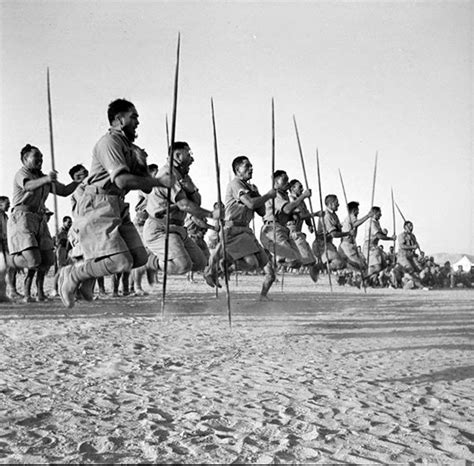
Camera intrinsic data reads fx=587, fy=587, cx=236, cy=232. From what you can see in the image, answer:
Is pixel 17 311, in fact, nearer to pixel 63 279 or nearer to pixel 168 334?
pixel 63 279

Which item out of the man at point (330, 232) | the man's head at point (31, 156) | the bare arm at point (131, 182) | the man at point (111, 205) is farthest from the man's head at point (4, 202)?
the man at point (330, 232)

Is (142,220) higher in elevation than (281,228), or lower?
higher

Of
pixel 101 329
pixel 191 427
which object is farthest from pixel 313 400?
pixel 101 329

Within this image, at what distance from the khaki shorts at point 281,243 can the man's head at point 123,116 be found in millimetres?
5144

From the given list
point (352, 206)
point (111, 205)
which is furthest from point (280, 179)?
point (111, 205)

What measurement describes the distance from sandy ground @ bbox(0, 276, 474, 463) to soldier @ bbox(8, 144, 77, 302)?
2.04 meters

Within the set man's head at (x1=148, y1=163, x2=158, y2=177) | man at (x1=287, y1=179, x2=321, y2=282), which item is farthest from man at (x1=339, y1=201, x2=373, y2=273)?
man's head at (x1=148, y1=163, x2=158, y2=177)

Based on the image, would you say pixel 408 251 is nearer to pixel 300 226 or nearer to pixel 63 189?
pixel 300 226

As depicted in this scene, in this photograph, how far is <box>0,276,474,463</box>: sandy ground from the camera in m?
2.33

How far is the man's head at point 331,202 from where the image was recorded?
43.7ft

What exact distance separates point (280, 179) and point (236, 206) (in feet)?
8.14

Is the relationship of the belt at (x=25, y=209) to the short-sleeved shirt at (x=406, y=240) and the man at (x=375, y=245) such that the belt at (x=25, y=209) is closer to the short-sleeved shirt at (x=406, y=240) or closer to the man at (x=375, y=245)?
the man at (x=375, y=245)

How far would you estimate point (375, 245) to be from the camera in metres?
15.3

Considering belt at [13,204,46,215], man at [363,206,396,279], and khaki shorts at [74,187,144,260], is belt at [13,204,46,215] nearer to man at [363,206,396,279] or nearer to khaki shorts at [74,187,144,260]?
khaki shorts at [74,187,144,260]
